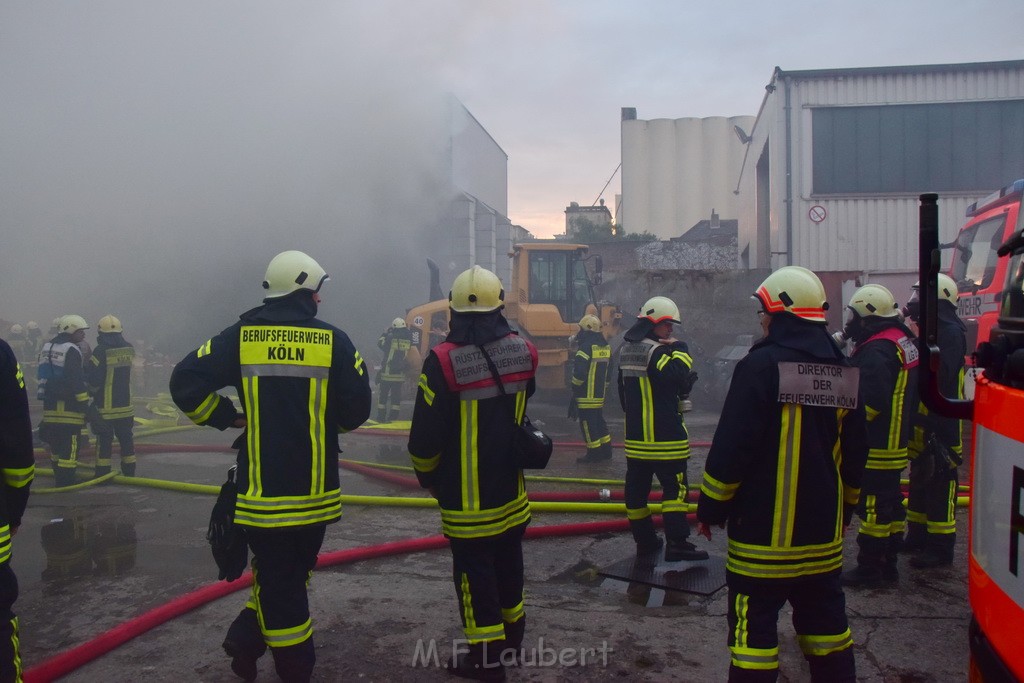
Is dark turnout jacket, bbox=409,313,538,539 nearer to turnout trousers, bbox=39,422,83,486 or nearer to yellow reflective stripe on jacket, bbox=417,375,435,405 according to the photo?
yellow reflective stripe on jacket, bbox=417,375,435,405

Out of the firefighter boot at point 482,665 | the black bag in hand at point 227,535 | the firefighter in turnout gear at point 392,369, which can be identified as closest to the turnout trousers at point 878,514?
the firefighter boot at point 482,665

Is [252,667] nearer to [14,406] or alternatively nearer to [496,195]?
[14,406]

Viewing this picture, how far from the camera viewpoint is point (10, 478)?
2.88 meters

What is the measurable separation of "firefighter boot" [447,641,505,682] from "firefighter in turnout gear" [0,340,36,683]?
5.50 feet

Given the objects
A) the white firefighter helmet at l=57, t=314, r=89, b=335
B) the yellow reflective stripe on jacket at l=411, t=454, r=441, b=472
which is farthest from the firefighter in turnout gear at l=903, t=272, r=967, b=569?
the white firefighter helmet at l=57, t=314, r=89, b=335

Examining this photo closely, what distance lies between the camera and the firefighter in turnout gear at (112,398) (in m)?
7.43

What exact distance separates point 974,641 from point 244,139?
20828 millimetres

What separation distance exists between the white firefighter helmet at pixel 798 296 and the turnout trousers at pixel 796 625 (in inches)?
37.1

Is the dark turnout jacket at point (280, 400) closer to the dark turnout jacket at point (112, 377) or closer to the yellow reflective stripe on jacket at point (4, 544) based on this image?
the yellow reflective stripe on jacket at point (4, 544)

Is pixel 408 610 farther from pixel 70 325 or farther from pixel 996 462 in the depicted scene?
pixel 70 325

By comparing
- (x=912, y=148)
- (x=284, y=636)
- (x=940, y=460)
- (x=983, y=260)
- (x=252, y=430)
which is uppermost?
(x=912, y=148)

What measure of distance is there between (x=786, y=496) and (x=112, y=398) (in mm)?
6818

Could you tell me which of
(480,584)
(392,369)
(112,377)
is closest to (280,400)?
(480,584)

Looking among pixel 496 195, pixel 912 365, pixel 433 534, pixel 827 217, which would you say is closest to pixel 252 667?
pixel 433 534
